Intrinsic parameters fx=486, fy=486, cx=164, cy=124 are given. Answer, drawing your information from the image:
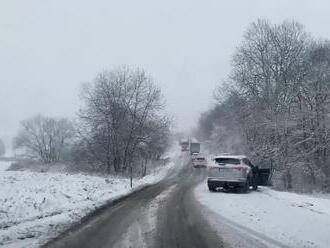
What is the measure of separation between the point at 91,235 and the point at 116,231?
752 millimetres

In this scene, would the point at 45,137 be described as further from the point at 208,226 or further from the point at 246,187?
the point at 208,226

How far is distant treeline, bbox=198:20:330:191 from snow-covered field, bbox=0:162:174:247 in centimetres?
2108

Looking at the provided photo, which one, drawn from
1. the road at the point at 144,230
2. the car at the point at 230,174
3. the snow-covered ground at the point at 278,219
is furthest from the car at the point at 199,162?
the road at the point at 144,230

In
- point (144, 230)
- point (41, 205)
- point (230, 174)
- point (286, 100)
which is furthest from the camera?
point (286, 100)

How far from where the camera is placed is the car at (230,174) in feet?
79.4

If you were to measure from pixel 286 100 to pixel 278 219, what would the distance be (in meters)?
31.9

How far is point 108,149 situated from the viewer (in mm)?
49844

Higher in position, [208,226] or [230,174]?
[230,174]

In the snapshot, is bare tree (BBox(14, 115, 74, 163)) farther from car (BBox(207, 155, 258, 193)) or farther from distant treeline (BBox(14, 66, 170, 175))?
car (BBox(207, 155, 258, 193))

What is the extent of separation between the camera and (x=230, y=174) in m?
24.3

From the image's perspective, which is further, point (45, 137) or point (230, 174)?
point (45, 137)

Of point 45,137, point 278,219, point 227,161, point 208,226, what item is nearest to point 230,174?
point 227,161

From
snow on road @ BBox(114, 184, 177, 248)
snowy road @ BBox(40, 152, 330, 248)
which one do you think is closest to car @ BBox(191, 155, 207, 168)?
snowy road @ BBox(40, 152, 330, 248)

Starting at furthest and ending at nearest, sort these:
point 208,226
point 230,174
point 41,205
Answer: point 230,174 < point 41,205 < point 208,226
